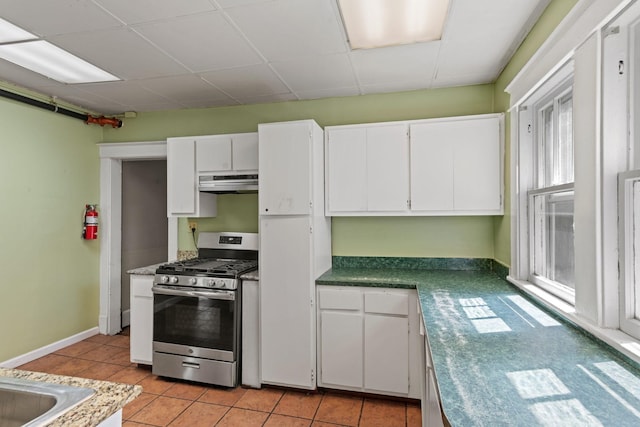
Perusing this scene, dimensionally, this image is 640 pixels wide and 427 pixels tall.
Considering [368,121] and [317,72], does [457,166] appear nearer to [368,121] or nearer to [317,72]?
[368,121]

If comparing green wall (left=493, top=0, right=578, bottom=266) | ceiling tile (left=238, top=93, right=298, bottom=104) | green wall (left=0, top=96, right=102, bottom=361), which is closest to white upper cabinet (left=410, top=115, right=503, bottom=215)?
green wall (left=493, top=0, right=578, bottom=266)

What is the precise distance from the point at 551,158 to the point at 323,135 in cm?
170

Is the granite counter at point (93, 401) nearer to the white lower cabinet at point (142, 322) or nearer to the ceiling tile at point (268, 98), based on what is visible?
the white lower cabinet at point (142, 322)

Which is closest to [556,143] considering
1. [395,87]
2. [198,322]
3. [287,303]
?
[395,87]

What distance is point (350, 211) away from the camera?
293 cm

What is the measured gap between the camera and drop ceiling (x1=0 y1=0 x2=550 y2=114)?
74.2 inches

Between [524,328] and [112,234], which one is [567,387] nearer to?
[524,328]

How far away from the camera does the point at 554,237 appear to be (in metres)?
2.08

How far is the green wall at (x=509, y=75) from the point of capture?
1.77 meters

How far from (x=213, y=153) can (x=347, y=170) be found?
1.28m

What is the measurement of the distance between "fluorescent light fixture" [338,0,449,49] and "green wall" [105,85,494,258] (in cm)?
91

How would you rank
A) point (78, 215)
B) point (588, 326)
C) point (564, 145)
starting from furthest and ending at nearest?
point (78, 215) < point (564, 145) < point (588, 326)

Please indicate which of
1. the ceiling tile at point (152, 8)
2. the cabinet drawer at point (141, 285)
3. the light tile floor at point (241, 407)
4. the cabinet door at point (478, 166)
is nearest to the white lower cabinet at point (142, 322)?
the cabinet drawer at point (141, 285)

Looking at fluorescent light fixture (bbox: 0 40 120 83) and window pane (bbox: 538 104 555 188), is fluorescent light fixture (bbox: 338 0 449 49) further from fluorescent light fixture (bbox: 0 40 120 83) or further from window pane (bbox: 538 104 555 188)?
fluorescent light fixture (bbox: 0 40 120 83)
